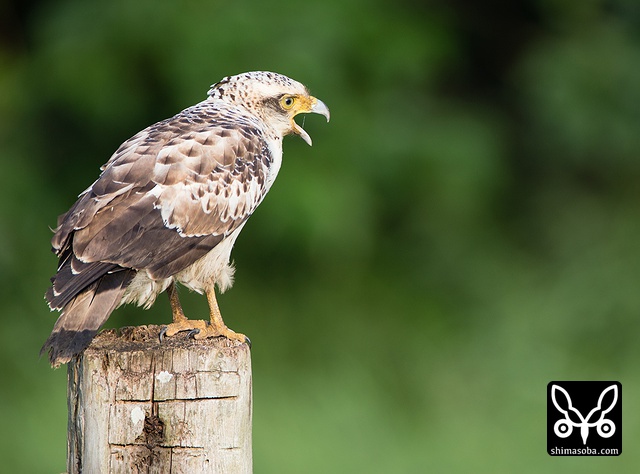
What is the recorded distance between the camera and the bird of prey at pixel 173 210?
372cm

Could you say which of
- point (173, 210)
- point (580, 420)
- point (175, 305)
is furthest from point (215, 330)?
point (580, 420)

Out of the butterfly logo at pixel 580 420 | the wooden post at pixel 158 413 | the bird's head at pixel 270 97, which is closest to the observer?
the wooden post at pixel 158 413

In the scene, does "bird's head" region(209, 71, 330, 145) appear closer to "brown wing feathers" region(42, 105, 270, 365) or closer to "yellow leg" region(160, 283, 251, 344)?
"brown wing feathers" region(42, 105, 270, 365)

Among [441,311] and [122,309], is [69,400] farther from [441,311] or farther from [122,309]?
[441,311]

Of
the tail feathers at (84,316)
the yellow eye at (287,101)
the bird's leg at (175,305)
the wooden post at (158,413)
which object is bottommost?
the wooden post at (158,413)

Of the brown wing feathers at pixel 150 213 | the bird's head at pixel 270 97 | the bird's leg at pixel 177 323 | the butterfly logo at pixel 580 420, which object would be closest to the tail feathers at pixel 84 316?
the brown wing feathers at pixel 150 213

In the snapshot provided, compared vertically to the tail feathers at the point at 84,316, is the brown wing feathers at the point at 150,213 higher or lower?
higher

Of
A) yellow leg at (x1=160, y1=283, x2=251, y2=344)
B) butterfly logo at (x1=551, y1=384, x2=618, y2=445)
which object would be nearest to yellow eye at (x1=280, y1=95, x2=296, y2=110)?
yellow leg at (x1=160, y1=283, x2=251, y2=344)

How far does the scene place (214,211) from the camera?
4188 millimetres

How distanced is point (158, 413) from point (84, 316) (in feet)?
1.57

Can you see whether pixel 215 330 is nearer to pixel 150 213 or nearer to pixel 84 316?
pixel 150 213

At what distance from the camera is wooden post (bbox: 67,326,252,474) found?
11.3 feet

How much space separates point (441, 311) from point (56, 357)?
4.91 metres

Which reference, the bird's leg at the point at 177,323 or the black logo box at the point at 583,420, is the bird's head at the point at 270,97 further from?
the black logo box at the point at 583,420
